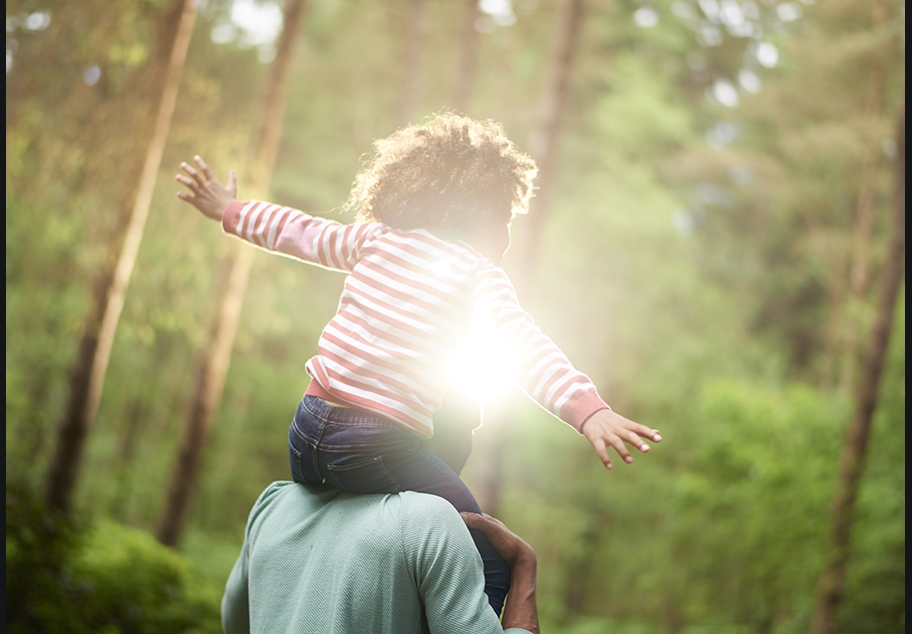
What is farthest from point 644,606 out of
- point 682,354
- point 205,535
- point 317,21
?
point 317,21

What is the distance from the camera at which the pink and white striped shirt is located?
1.27m

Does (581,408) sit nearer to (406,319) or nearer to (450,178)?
(406,319)

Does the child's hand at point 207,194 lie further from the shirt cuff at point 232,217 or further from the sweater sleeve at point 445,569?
the sweater sleeve at point 445,569

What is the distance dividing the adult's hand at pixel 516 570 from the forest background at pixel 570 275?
4536 millimetres

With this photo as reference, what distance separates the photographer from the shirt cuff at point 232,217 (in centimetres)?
141

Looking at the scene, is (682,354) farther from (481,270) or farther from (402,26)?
(481,270)

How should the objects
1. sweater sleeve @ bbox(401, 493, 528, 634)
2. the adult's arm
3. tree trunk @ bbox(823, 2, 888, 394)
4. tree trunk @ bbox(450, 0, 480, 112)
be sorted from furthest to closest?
tree trunk @ bbox(823, 2, 888, 394) < tree trunk @ bbox(450, 0, 480, 112) < the adult's arm < sweater sleeve @ bbox(401, 493, 528, 634)

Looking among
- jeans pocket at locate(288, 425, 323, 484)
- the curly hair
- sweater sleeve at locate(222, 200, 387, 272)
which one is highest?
the curly hair

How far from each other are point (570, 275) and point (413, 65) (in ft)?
14.8

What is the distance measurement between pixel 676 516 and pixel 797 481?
13.0ft

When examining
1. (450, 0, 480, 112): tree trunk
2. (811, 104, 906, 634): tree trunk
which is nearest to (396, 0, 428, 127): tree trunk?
(450, 0, 480, 112): tree trunk

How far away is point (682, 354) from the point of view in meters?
11.9

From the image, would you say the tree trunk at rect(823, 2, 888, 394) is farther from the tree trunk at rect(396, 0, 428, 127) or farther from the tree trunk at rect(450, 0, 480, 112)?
the tree trunk at rect(396, 0, 428, 127)

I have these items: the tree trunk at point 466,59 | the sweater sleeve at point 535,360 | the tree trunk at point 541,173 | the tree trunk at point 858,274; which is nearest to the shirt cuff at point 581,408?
the sweater sleeve at point 535,360
